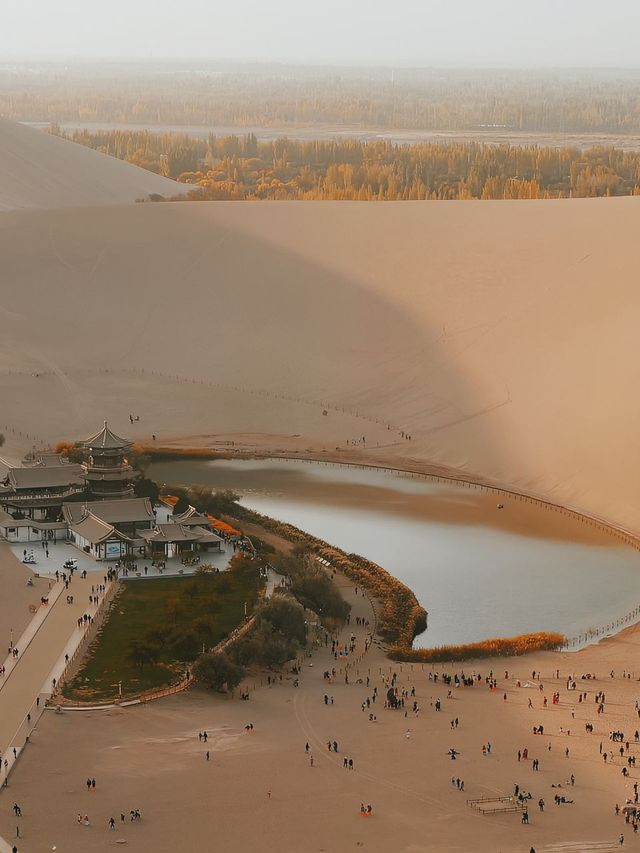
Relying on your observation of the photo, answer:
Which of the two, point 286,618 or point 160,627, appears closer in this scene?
point 160,627

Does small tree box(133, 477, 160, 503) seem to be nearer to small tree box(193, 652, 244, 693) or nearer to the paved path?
the paved path

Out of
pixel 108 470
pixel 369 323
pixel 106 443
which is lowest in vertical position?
pixel 108 470

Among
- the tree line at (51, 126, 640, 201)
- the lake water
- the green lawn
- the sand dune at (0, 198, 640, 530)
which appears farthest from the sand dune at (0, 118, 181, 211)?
the green lawn

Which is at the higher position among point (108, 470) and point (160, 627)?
point (108, 470)

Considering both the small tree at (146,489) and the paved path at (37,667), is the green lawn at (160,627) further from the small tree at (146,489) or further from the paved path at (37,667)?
the small tree at (146,489)

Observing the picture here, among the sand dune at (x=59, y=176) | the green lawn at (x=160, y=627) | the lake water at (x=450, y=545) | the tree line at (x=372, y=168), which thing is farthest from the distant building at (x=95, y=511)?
the tree line at (x=372, y=168)

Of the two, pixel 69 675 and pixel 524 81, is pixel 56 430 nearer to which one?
pixel 69 675

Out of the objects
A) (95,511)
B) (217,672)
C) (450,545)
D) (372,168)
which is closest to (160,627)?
(217,672)

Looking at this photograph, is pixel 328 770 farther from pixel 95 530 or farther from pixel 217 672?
pixel 95 530

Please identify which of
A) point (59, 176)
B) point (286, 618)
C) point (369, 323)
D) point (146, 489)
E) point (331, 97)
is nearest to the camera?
Result: point (286, 618)
